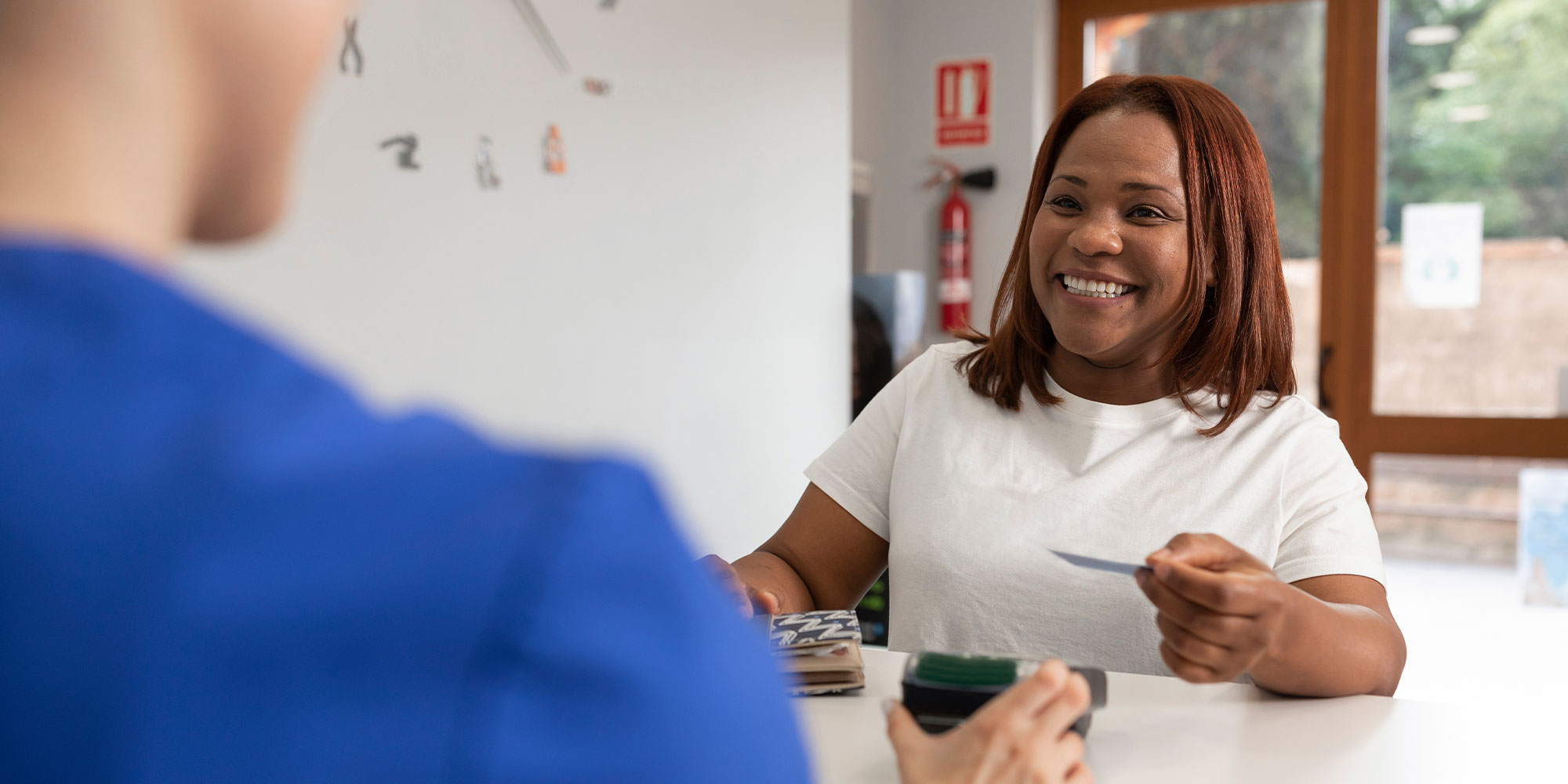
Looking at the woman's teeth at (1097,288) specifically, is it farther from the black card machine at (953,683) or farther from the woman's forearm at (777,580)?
the black card machine at (953,683)

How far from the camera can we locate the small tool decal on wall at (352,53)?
5.98 feet

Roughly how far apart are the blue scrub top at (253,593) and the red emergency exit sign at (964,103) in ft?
15.4

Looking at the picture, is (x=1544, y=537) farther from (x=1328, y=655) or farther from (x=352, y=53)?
(x=352, y=53)

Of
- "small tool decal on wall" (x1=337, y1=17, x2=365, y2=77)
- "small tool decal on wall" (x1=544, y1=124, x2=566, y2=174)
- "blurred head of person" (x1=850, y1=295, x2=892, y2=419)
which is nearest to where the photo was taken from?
"small tool decal on wall" (x1=337, y1=17, x2=365, y2=77)

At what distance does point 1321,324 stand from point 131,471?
4756 millimetres

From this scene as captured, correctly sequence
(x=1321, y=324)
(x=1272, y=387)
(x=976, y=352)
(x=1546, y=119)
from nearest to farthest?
1. (x=1272, y=387)
2. (x=976, y=352)
3. (x=1546, y=119)
4. (x=1321, y=324)

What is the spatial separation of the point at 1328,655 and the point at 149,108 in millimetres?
1173

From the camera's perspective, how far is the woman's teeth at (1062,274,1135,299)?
61.0 inches

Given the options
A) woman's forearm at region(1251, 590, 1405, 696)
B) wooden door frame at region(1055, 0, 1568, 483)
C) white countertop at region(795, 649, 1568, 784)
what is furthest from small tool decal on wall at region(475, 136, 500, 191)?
wooden door frame at region(1055, 0, 1568, 483)

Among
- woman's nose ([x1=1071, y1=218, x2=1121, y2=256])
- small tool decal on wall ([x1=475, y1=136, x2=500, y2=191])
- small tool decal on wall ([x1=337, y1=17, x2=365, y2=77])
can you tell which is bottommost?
woman's nose ([x1=1071, y1=218, x2=1121, y2=256])

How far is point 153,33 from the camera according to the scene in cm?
29

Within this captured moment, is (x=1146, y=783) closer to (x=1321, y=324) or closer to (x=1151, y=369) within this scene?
(x=1151, y=369)

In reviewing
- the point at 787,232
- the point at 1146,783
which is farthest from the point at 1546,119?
the point at 1146,783

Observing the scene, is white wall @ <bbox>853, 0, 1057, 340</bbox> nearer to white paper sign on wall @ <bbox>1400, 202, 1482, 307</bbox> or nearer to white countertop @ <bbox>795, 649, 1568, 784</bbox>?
white paper sign on wall @ <bbox>1400, 202, 1482, 307</bbox>
